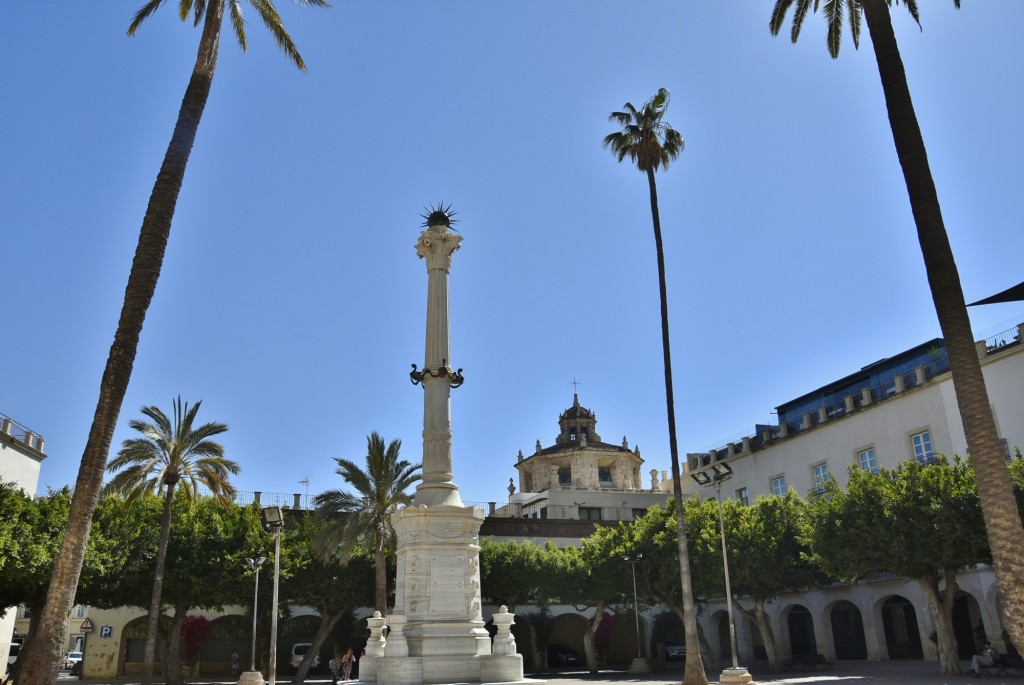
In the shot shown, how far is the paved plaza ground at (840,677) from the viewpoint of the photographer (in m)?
25.9

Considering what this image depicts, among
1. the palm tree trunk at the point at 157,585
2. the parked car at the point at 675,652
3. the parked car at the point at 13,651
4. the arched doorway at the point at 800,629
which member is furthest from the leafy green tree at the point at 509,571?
the parked car at the point at 13,651

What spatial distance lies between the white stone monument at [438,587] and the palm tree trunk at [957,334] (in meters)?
12.4

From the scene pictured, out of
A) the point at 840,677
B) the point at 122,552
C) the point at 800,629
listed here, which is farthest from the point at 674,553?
the point at 122,552

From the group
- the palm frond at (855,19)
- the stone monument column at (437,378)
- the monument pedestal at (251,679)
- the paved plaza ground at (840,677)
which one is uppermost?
the palm frond at (855,19)

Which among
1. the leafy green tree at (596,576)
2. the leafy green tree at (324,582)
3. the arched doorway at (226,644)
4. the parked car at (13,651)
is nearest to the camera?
the parked car at (13,651)

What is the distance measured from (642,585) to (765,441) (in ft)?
45.5

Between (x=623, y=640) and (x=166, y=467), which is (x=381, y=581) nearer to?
(x=166, y=467)

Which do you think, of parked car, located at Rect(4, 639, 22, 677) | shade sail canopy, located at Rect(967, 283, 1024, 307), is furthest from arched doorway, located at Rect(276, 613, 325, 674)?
shade sail canopy, located at Rect(967, 283, 1024, 307)

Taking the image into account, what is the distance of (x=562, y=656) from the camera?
47.6m

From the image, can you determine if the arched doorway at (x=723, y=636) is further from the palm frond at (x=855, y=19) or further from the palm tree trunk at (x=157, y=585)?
the palm frond at (x=855, y=19)

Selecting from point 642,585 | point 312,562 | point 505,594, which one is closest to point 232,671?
point 312,562

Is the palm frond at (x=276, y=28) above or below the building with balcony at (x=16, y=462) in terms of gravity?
above

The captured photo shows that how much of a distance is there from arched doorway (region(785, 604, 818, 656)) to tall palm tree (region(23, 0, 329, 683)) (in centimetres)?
4149

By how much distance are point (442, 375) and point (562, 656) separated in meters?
29.9
